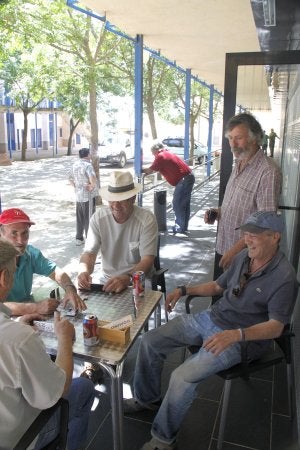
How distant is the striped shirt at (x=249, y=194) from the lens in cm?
292

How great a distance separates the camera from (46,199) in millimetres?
10961

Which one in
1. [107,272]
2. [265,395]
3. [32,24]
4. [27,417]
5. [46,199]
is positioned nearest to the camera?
[27,417]

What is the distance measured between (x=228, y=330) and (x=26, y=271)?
1358 mm

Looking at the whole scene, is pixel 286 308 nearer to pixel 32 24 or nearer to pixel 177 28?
pixel 177 28

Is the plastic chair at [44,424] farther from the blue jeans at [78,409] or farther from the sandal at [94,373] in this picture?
the sandal at [94,373]

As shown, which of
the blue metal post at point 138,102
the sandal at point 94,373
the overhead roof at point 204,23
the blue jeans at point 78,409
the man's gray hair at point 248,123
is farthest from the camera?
the blue metal post at point 138,102

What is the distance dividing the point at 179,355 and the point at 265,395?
2.50 ft

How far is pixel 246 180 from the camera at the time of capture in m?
3.08

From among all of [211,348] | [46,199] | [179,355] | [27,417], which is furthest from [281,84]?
[27,417]

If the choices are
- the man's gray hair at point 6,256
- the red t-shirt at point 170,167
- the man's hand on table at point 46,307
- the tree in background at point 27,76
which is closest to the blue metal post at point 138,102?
the red t-shirt at point 170,167

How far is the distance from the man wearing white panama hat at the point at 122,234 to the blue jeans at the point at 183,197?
12.5 feet

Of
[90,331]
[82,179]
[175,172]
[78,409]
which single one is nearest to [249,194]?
[90,331]

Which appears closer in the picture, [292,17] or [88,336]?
[88,336]

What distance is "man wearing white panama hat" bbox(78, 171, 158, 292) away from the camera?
116 inches
